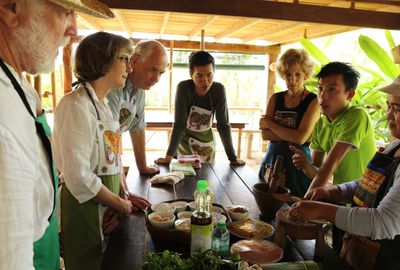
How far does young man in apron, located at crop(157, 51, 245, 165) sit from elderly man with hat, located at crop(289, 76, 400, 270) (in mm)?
A: 1270

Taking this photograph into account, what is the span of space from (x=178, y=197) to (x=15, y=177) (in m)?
1.19

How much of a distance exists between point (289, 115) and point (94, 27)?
3583mm

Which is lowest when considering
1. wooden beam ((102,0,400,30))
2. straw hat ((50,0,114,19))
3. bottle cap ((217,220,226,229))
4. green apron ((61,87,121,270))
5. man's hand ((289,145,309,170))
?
green apron ((61,87,121,270))

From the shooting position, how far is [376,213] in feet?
3.71

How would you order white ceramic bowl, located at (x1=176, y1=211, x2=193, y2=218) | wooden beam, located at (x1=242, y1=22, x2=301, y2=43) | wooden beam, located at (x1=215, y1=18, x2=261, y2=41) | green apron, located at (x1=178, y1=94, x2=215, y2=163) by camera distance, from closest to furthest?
white ceramic bowl, located at (x1=176, y1=211, x2=193, y2=218) < green apron, located at (x1=178, y1=94, x2=215, y2=163) < wooden beam, located at (x1=215, y1=18, x2=261, y2=41) < wooden beam, located at (x1=242, y1=22, x2=301, y2=43)

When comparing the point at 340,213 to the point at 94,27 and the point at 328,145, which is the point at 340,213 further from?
the point at 94,27

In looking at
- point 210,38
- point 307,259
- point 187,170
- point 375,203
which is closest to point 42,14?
point 307,259

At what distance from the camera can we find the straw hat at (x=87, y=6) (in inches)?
29.6

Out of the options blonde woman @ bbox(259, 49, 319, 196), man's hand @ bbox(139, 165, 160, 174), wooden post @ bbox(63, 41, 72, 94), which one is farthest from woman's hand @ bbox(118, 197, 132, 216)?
wooden post @ bbox(63, 41, 72, 94)

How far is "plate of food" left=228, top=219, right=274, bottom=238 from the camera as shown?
1.27 m

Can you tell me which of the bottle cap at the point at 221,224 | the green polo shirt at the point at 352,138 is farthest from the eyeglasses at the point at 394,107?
the bottle cap at the point at 221,224

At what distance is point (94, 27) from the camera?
15.2 ft

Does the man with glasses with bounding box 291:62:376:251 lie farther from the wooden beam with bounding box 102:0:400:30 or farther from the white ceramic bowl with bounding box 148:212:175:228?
the white ceramic bowl with bounding box 148:212:175:228

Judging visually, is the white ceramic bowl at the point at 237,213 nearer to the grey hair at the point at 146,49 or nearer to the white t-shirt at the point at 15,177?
the white t-shirt at the point at 15,177
